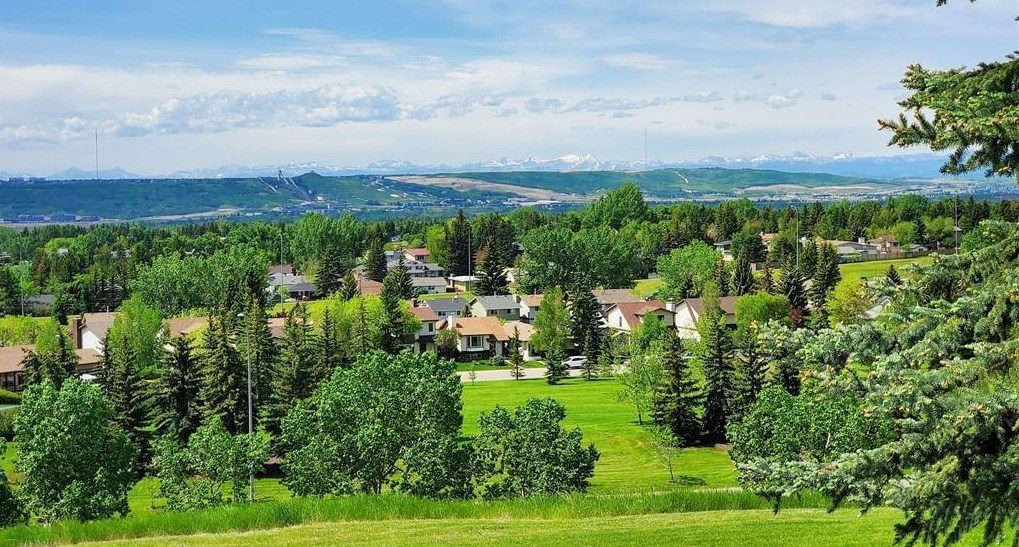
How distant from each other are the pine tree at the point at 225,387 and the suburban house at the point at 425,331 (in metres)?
26.0

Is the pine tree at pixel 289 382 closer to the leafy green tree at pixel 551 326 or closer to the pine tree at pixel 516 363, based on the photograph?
the pine tree at pixel 516 363

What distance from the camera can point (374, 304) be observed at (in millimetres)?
60094

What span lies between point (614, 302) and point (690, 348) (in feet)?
87.3

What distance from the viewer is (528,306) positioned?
7550cm

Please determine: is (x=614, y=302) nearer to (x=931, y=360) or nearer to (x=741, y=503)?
(x=741, y=503)

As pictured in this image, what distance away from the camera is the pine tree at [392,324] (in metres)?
55.7

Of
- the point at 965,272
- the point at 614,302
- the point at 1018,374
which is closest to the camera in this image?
the point at 1018,374

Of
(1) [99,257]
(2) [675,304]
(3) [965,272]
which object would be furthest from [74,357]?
(1) [99,257]

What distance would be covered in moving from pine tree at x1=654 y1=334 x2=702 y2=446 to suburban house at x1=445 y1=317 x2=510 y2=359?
85.1ft

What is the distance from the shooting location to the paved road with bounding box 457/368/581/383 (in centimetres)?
5300

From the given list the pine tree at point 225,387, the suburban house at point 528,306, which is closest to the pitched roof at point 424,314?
the suburban house at point 528,306

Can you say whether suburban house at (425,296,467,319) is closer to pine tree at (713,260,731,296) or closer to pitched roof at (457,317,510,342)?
pitched roof at (457,317,510,342)

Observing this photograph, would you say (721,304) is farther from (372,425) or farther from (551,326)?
(372,425)

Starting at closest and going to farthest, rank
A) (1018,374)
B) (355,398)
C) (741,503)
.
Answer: (1018,374) → (741,503) → (355,398)
